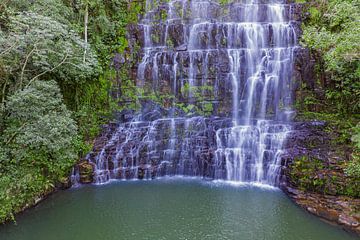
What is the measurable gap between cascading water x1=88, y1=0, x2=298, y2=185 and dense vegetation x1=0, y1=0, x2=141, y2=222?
7.45 feet

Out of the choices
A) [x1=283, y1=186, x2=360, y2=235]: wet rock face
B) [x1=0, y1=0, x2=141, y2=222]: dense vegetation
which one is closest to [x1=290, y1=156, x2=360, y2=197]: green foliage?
[x1=283, y1=186, x2=360, y2=235]: wet rock face

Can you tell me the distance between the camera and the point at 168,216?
34.3 ft

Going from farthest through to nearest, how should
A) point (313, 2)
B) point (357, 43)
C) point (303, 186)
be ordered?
point (313, 2), point (303, 186), point (357, 43)

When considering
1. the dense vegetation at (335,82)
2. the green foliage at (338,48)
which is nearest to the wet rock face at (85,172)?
the dense vegetation at (335,82)

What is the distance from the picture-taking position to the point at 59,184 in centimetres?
1201

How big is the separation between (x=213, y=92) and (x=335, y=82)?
545cm

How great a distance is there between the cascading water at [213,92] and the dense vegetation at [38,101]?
2.27 m

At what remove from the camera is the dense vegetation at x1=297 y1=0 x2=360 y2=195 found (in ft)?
33.5

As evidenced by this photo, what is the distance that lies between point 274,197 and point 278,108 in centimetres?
→ 477

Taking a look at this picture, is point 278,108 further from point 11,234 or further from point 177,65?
point 11,234

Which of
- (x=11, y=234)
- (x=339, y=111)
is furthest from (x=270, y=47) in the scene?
(x=11, y=234)

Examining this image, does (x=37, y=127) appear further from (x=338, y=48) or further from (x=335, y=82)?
(x=335, y=82)

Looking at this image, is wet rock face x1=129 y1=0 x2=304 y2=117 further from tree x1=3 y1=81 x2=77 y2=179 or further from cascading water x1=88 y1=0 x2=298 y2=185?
tree x1=3 y1=81 x2=77 y2=179

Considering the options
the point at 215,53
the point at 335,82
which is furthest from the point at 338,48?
the point at 215,53
